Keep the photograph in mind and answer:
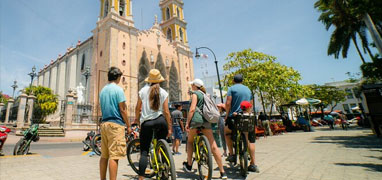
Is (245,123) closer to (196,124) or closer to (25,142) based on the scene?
(196,124)

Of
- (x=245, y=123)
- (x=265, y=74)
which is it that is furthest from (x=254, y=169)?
(x=265, y=74)

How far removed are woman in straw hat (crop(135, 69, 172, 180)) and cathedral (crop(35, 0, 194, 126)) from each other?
16.2 meters

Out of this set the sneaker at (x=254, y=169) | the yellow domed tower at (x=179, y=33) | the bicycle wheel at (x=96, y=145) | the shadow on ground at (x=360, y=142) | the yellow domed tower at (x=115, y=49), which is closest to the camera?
the sneaker at (x=254, y=169)

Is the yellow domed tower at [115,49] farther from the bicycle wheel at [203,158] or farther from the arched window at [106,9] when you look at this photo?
the bicycle wheel at [203,158]

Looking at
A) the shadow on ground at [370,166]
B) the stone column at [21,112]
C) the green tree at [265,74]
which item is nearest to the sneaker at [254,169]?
the shadow on ground at [370,166]

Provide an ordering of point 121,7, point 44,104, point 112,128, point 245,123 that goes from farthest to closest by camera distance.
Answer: point 44,104 < point 121,7 < point 245,123 < point 112,128

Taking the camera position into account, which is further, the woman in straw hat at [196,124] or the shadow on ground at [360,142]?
the shadow on ground at [360,142]

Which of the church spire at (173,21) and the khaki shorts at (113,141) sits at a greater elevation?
the church spire at (173,21)

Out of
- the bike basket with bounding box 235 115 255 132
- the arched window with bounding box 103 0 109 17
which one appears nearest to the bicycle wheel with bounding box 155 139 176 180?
the bike basket with bounding box 235 115 255 132

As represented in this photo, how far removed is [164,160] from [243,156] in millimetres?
1319

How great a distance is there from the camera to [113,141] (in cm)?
241

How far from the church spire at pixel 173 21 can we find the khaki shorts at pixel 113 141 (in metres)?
33.4

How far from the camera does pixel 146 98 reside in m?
2.80

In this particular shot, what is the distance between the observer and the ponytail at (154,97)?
2637mm
